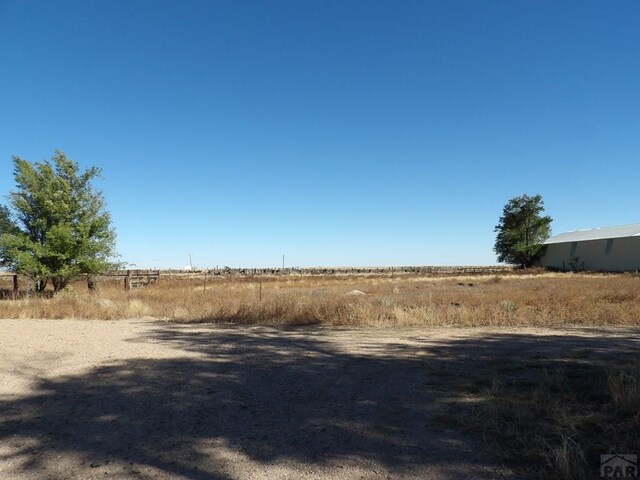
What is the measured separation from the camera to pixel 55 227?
75.0ft

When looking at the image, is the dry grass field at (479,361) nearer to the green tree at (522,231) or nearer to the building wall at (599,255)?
the building wall at (599,255)

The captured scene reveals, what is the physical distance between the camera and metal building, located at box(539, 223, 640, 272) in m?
53.1

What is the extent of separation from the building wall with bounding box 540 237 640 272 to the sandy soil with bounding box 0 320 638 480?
2030 inches

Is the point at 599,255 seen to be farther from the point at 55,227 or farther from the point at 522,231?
the point at 55,227

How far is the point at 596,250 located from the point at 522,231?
18.5 meters

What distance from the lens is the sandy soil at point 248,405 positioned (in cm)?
411

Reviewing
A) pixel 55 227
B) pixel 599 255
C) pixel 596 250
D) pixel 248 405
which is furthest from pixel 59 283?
pixel 596 250

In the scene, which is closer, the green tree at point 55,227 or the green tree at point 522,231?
the green tree at point 55,227

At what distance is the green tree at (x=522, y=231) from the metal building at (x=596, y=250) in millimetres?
2070

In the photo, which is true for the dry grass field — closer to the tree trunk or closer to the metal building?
the tree trunk

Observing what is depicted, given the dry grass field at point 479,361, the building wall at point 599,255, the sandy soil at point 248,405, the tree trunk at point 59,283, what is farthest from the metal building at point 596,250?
the tree trunk at point 59,283

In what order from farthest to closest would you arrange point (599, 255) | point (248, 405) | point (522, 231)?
1. point (522, 231)
2. point (599, 255)
3. point (248, 405)

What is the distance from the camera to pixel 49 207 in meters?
23.3

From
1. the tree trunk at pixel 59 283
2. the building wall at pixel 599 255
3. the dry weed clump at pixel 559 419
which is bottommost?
the dry weed clump at pixel 559 419
